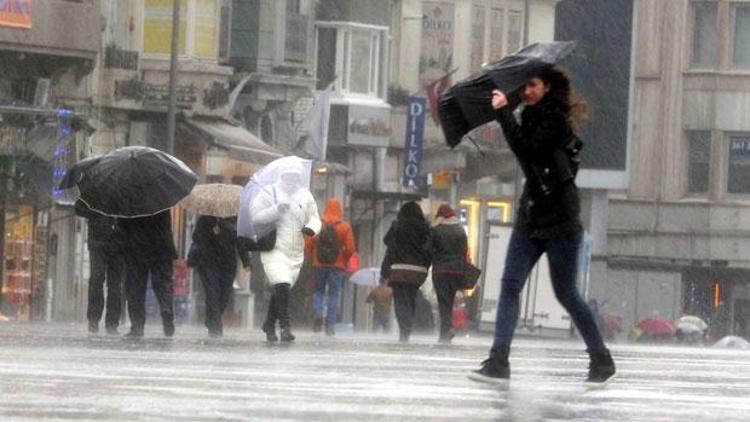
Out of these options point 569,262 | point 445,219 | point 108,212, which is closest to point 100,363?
point 569,262

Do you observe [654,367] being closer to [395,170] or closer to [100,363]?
[100,363]

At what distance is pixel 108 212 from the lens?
84.3 ft

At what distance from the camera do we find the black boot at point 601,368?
1411cm

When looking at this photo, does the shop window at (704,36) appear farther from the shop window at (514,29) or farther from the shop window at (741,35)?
the shop window at (514,29)

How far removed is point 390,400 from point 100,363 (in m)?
4.15

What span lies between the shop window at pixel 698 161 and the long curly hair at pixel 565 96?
63380mm

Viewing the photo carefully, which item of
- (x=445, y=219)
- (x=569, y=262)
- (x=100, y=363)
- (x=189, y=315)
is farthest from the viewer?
(x=189, y=315)

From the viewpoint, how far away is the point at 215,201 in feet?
97.0

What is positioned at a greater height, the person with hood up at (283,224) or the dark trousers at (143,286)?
the person with hood up at (283,224)

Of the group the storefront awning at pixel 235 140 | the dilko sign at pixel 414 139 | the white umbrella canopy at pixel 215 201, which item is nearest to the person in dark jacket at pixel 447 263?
the white umbrella canopy at pixel 215 201

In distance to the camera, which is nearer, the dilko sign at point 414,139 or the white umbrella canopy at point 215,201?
the white umbrella canopy at point 215,201

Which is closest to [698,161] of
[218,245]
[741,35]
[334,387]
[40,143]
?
[741,35]

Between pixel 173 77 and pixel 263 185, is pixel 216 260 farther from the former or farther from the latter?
pixel 173 77

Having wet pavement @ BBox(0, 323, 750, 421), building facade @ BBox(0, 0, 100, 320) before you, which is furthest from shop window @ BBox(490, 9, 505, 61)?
wet pavement @ BBox(0, 323, 750, 421)
